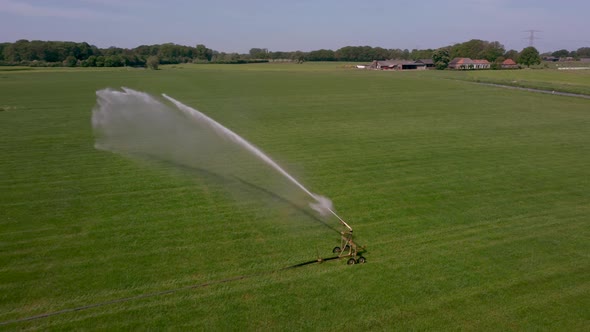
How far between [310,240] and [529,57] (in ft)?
517

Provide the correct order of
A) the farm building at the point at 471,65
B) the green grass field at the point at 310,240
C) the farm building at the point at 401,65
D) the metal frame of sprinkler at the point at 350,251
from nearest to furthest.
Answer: the green grass field at the point at 310,240 < the metal frame of sprinkler at the point at 350,251 < the farm building at the point at 471,65 < the farm building at the point at 401,65

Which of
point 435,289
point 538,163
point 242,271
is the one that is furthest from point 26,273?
point 538,163

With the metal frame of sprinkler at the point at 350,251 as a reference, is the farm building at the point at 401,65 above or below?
above

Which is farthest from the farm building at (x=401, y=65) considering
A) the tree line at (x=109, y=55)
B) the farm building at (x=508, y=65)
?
the farm building at (x=508, y=65)

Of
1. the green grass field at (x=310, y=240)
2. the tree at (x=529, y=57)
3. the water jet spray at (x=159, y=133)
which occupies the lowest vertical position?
the green grass field at (x=310, y=240)

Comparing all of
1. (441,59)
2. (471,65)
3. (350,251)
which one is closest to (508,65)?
(471,65)

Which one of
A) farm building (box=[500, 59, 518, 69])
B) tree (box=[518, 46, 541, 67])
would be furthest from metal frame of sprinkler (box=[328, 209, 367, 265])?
tree (box=[518, 46, 541, 67])

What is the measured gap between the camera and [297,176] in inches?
766

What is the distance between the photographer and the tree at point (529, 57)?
14212 cm

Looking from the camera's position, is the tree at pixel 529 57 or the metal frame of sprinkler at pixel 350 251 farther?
the tree at pixel 529 57

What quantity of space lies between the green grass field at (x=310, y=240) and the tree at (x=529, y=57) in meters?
137

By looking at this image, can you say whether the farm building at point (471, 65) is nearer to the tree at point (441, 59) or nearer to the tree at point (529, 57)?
the tree at point (441, 59)

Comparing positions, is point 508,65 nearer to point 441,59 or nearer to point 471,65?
point 471,65

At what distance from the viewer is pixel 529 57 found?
468 ft
